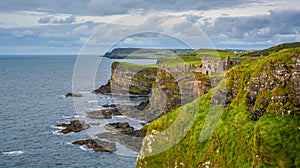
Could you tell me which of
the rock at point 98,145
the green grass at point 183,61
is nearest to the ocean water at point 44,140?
the rock at point 98,145

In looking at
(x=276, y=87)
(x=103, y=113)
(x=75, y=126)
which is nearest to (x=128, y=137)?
(x=75, y=126)

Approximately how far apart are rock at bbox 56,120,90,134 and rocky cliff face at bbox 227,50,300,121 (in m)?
55.2

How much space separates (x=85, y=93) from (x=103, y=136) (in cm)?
7043

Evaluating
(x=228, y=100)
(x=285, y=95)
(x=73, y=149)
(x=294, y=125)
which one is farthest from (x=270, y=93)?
(x=73, y=149)

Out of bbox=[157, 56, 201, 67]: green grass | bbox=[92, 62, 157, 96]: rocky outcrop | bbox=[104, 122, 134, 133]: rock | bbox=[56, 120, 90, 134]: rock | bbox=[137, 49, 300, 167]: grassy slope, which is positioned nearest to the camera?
bbox=[137, 49, 300, 167]: grassy slope

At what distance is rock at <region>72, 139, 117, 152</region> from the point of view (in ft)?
239

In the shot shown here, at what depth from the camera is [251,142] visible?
3578cm

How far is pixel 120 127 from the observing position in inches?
3430

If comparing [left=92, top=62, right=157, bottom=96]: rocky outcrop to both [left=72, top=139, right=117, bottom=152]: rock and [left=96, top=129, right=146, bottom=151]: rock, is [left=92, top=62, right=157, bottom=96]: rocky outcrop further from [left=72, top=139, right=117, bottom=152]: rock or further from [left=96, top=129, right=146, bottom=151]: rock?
[left=72, top=139, right=117, bottom=152]: rock

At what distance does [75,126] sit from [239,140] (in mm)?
59199

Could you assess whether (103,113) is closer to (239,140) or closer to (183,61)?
(183,61)

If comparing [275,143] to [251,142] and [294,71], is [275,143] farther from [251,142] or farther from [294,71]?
[294,71]

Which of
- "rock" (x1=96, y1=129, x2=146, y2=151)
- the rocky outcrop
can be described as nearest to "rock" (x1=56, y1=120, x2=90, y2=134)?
"rock" (x1=96, y1=129, x2=146, y2=151)

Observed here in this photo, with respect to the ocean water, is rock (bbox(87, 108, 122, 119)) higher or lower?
higher
